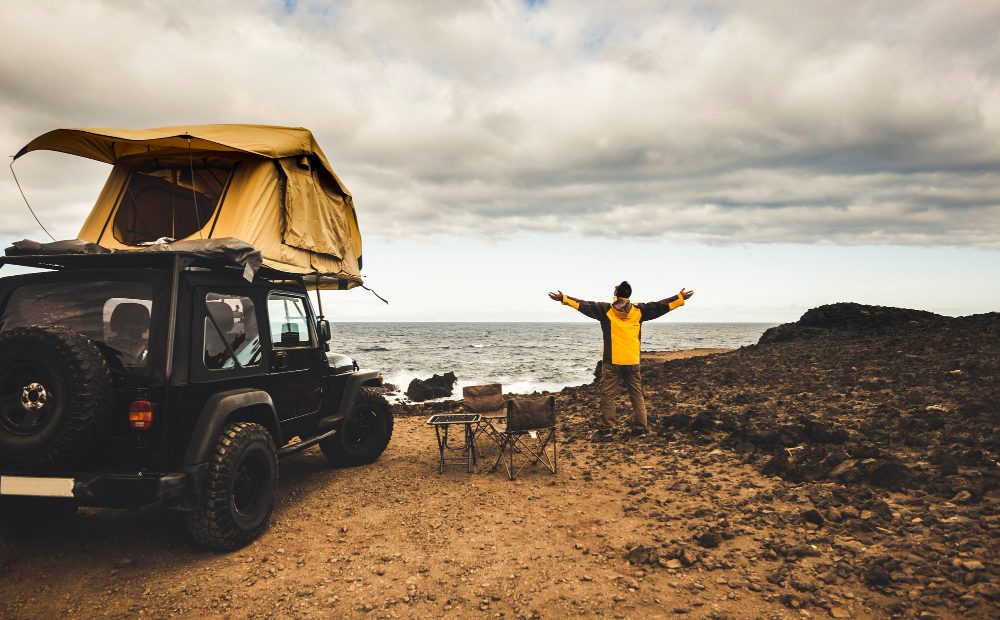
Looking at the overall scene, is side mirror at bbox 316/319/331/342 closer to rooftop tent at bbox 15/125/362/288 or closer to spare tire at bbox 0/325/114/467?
rooftop tent at bbox 15/125/362/288

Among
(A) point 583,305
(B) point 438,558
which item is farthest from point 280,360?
(A) point 583,305

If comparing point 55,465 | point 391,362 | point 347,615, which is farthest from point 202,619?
point 391,362

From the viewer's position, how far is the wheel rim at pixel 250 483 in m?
4.95

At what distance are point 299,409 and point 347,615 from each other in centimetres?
289

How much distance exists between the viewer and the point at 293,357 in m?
6.18

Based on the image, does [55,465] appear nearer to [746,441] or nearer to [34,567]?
[34,567]

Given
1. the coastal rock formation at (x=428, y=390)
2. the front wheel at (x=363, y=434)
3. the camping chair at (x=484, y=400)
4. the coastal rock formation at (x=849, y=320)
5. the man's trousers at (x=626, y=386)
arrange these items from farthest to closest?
the coastal rock formation at (x=428, y=390) < the coastal rock formation at (x=849, y=320) < the man's trousers at (x=626, y=386) < the camping chair at (x=484, y=400) < the front wheel at (x=363, y=434)

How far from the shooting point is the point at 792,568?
13.9 ft

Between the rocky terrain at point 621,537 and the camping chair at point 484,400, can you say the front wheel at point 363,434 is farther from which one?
the camping chair at point 484,400

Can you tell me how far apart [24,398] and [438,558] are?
339cm

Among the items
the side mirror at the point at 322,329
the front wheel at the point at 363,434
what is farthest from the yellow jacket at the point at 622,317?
the side mirror at the point at 322,329

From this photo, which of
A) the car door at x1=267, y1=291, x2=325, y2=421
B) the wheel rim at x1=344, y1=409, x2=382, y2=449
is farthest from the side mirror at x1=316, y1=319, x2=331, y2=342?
the wheel rim at x1=344, y1=409, x2=382, y2=449

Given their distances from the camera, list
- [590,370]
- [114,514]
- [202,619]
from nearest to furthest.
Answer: [202,619] → [114,514] → [590,370]

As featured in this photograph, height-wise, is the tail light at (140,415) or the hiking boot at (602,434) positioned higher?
the tail light at (140,415)
